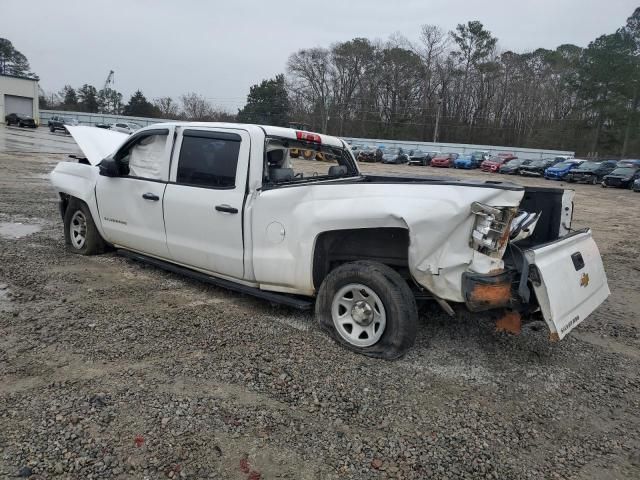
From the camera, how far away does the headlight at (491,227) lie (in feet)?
10.7

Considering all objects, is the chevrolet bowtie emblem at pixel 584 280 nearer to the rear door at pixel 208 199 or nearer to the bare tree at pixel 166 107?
the rear door at pixel 208 199

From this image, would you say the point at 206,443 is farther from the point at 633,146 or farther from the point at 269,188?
the point at 633,146

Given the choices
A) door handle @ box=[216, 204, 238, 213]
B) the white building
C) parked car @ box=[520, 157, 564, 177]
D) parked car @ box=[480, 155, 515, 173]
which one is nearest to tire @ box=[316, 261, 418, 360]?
door handle @ box=[216, 204, 238, 213]

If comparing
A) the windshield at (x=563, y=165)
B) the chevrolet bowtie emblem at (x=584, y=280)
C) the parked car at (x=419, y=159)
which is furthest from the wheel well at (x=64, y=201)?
the parked car at (x=419, y=159)

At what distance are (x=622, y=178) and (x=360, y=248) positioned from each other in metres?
31.2

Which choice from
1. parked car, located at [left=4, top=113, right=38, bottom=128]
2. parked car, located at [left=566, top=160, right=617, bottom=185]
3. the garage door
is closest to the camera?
parked car, located at [left=566, top=160, right=617, bottom=185]

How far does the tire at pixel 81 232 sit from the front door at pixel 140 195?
40 centimetres

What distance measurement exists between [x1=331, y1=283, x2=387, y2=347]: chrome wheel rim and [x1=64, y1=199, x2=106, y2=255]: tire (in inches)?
139

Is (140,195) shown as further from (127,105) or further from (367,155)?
(127,105)

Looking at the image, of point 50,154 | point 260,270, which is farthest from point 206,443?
point 50,154

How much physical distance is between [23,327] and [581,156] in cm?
7370

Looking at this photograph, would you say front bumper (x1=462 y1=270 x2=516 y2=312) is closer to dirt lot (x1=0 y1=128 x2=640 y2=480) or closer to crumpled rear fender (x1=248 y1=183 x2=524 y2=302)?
crumpled rear fender (x1=248 y1=183 x2=524 y2=302)

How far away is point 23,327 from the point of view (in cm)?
393

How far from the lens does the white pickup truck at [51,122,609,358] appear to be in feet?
11.0
